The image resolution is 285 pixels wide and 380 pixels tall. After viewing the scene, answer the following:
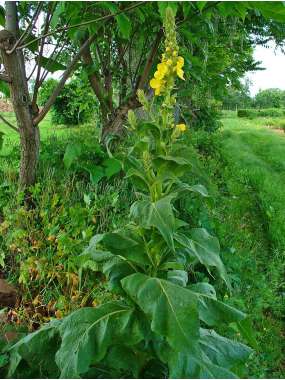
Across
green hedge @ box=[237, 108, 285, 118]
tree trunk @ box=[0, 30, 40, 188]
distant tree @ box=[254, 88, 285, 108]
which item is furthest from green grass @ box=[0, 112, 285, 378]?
distant tree @ box=[254, 88, 285, 108]

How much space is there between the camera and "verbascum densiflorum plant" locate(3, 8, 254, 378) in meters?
1.68

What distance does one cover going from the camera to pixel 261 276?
435 cm

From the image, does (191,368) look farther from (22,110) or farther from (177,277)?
(22,110)

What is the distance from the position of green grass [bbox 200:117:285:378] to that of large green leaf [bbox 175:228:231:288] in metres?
1.40

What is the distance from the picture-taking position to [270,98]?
101ft

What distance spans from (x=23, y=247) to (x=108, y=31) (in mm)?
2514

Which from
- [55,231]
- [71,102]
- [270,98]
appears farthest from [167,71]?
[270,98]

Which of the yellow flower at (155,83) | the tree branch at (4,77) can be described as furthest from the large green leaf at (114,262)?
the tree branch at (4,77)

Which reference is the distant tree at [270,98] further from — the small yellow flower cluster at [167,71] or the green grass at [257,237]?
the small yellow flower cluster at [167,71]

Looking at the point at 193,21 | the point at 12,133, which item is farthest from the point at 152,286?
the point at 12,133

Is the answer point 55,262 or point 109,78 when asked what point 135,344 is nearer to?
point 55,262

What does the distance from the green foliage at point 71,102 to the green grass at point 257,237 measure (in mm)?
2216

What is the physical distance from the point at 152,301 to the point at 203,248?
1.44 feet

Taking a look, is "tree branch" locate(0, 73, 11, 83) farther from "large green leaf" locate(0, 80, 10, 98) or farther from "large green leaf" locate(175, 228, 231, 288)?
"large green leaf" locate(175, 228, 231, 288)
